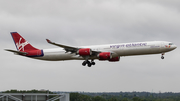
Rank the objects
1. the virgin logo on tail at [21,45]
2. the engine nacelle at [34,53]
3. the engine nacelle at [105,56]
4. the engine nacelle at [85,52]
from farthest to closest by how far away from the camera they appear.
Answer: the virgin logo on tail at [21,45], the engine nacelle at [34,53], the engine nacelle at [85,52], the engine nacelle at [105,56]

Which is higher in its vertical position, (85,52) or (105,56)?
(85,52)

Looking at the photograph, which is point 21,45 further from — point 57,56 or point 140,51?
point 140,51

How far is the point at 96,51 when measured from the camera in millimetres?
68312

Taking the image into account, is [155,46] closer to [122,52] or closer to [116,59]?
[122,52]

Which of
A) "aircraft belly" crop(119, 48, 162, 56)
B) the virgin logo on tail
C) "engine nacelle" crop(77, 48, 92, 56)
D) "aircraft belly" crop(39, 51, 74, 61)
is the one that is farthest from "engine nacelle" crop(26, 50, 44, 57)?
"aircraft belly" crop(119, 48, 162, 56)

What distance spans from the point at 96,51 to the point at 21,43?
2290cm

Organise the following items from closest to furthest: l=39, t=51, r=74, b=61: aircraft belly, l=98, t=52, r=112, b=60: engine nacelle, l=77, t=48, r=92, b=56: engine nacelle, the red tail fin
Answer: l=98, t=52, r=112, b=60: engine nacelle
l=77, t=48, r=92, b=56: engine nacelle
l=39, t=51, r=74, b=61: aircraft belly
the red tail fin

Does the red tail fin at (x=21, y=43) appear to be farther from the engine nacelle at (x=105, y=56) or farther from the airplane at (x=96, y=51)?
the engine nacelle at (x=105, y=56)

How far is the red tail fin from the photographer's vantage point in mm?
79000

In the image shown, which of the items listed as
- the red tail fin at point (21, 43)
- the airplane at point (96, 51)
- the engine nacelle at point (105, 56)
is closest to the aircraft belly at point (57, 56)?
the airplane at point (96, 51)

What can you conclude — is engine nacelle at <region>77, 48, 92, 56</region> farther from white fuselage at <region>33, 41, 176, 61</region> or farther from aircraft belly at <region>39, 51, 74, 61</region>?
aircraft belly at <region>39, 51, 74, 61</region>

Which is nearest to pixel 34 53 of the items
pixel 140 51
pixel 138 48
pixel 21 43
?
pixel 21 43

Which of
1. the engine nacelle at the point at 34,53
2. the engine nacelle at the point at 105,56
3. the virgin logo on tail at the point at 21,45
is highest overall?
the virgin logo on tail at the point at 21,45

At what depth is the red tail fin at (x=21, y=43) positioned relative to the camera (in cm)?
7900
